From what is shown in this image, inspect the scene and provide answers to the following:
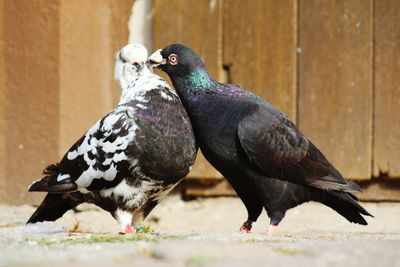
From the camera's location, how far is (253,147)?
4566mm

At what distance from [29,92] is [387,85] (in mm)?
2358

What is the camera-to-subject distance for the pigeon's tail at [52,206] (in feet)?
16.3

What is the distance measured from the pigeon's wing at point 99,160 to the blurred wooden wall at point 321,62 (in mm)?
1625

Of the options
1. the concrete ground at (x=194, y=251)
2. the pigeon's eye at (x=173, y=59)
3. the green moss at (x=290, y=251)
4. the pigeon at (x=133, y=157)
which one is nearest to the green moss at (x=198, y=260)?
the concrete ground at (x=194, y=251)

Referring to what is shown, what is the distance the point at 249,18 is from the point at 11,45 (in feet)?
5.30

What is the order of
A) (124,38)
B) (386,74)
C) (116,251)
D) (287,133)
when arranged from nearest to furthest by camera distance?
(116,251)
(287,133)
(386,74)
(124,38)

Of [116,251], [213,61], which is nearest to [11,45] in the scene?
[213,61]

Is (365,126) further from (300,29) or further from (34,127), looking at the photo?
(34,127)

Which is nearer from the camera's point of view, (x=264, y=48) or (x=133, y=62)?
(x=133, y=62)

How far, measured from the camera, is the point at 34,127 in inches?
235

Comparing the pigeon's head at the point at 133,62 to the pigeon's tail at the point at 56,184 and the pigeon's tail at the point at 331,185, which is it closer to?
the pigeon's tail at the point at 56,184


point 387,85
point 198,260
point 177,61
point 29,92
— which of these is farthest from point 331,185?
point 29,92

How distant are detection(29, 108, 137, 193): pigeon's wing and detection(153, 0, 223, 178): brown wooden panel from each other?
1.62 metres

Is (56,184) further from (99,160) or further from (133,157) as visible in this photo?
(133,157)
